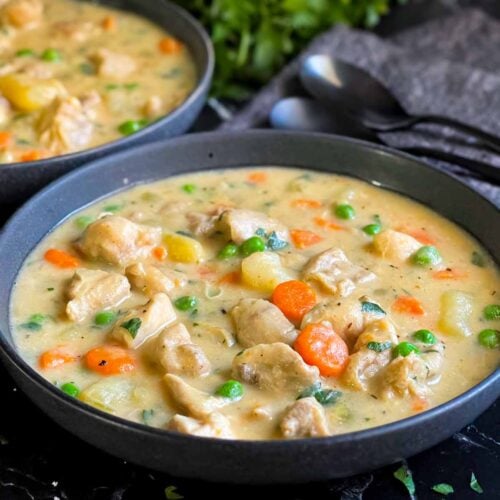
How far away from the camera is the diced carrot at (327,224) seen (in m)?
3.54

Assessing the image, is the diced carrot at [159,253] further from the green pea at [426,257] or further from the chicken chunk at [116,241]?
the green pea at [426,257]

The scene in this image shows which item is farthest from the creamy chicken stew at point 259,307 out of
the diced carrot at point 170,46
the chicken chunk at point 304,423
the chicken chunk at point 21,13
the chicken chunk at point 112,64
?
the chicken chunk at point 21,13

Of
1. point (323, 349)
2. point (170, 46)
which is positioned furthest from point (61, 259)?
point (170, 46)

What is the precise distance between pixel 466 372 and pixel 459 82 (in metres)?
2.26

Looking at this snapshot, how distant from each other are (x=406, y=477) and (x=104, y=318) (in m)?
1.01

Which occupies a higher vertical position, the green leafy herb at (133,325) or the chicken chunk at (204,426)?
the chicken chunk at (204,426)

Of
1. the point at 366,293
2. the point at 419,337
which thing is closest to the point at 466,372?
the point at 419,337

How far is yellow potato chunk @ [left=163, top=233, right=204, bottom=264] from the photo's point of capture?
11.0 ft

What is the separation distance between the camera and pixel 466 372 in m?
2.87

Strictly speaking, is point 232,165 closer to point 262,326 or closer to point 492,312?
point 262,326

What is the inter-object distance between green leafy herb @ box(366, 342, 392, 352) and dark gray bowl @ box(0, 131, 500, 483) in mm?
322

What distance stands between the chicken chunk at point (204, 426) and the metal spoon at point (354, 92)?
2.16 m

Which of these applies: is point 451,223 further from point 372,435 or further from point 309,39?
point 309,39

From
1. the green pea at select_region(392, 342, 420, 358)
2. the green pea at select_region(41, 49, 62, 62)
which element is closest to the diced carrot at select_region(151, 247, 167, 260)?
the green pea at select_region(392, 342, 420, 358)
